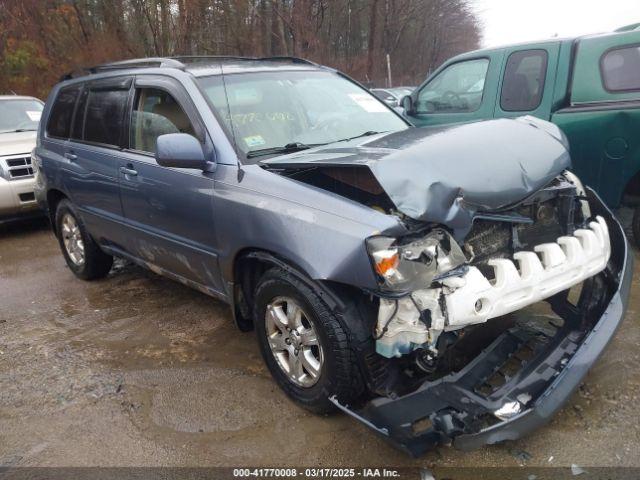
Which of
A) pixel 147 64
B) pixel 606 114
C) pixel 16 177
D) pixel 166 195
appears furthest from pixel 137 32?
pixel 606 114

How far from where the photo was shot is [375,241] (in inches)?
91.7

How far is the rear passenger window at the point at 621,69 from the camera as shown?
466cm

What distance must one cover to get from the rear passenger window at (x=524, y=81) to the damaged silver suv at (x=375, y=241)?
188 cm

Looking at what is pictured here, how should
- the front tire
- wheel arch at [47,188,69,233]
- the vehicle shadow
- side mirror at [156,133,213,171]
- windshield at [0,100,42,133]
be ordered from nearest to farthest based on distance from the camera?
the front tire, side mirror at [156,133,213,171], wheel arch at [47,188,69,233], the vehicle shadow, windshield at [0,100,42,133]

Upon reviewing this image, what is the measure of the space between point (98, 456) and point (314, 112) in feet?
7.93

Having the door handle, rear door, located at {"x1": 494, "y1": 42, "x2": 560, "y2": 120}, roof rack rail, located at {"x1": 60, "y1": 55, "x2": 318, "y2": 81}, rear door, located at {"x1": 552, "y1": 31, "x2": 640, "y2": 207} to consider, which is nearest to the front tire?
the door handle

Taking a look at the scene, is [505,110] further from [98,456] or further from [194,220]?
[98,456]

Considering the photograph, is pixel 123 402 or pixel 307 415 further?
pixel 123 402

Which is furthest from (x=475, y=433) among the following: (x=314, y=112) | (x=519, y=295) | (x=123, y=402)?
(x=314, y=112)

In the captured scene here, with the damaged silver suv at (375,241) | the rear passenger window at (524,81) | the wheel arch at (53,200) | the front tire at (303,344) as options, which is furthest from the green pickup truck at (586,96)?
the wheel arch at (53,200)

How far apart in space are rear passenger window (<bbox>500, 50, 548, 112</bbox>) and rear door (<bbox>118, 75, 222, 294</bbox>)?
3388mm

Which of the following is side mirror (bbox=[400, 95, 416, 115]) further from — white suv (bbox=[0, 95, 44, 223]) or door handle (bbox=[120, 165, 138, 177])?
white suv (bbox=[0, 95, 44, 223])

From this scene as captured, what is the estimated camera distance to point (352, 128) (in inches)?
146

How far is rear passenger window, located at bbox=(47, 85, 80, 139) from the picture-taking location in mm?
4836
